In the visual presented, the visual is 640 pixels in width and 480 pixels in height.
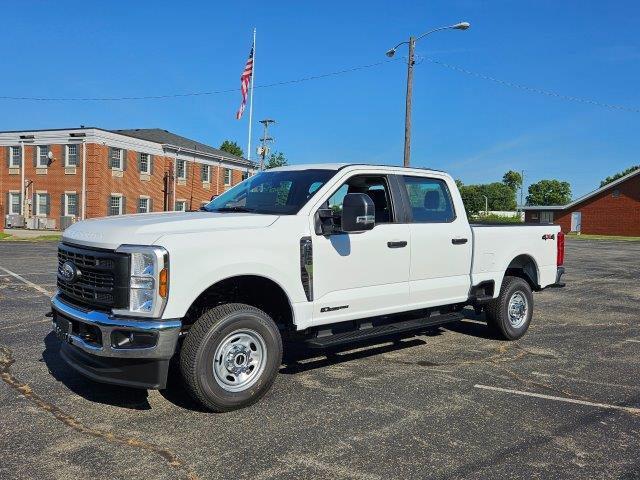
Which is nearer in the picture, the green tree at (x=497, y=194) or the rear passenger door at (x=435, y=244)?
the rear passenger door at (x=435, y=244)

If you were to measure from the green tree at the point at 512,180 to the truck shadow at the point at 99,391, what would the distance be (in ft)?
511

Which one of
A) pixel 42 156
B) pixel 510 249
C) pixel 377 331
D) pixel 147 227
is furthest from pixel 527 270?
pixel 42 156

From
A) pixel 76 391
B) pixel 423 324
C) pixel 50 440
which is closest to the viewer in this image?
pixel 50 440

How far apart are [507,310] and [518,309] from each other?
351mm

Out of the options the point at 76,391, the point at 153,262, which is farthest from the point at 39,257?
the point at 153,262

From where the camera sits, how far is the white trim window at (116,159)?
3644cm

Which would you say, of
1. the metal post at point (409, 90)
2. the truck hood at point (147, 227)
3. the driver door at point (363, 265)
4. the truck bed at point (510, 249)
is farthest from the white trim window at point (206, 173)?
the truck hood at point (147, 227)

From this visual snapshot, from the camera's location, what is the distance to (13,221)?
37.0m

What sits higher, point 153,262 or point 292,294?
point 153,262

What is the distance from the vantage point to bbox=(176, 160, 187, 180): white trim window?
42.3 m

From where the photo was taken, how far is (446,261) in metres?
6.46

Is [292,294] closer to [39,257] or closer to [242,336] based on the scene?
[242,336]

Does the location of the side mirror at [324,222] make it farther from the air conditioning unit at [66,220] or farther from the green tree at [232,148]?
the green tree at [232,148]

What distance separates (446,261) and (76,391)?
3983mm
